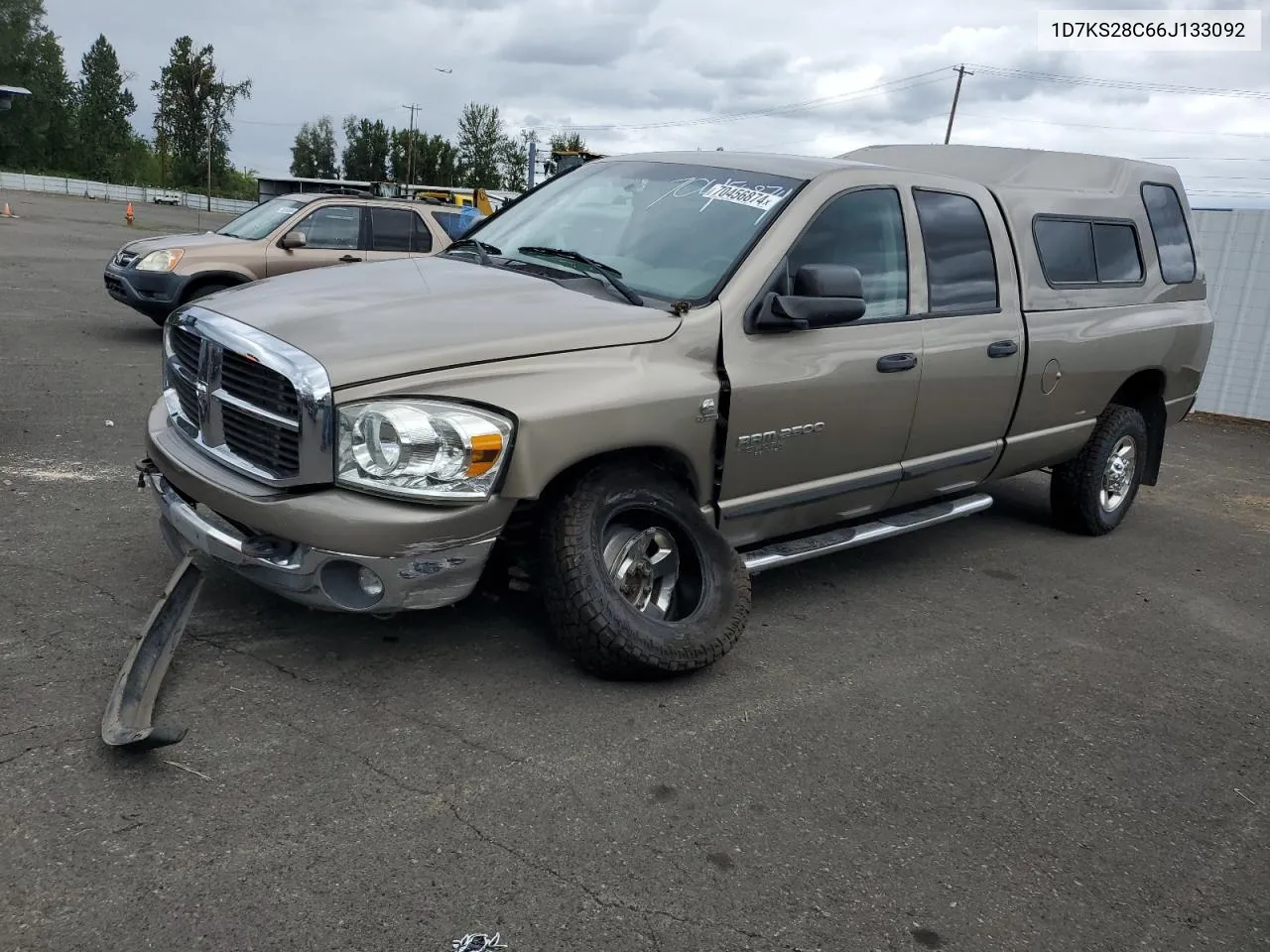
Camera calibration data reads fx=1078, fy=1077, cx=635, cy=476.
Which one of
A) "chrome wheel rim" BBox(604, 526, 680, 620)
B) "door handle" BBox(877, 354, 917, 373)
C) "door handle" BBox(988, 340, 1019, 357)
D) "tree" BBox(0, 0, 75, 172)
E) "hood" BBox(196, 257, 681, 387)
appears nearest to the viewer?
"hood" BBox(196, 257, 681, 387)

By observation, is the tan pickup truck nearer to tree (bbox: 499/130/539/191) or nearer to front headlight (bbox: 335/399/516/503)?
front headlight (bbox: 335/399/516/503)

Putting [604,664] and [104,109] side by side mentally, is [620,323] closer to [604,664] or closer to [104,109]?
[604,664]

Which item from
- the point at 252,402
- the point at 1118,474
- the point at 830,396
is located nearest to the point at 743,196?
the point at 830,396

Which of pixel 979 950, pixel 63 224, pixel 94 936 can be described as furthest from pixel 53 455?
pixel 63 224

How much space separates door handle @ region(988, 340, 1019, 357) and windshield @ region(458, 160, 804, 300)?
4.31 ft

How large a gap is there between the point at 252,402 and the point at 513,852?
1651mm

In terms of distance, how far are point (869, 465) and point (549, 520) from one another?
1.69 metres

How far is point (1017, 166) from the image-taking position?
5.79 meters

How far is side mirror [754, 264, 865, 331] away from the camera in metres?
4.01

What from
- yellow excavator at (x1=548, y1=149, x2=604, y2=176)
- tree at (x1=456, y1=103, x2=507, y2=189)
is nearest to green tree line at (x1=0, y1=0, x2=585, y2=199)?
tree at (x1=456, y1=103, x2=507, y2=189)

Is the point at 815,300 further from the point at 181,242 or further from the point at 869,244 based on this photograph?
the point at 181,242

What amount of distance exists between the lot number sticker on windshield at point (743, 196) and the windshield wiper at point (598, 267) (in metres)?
0.55

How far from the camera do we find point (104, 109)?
96.8 metres

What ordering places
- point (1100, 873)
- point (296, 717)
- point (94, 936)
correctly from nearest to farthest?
1. point (94, 936)
2. point (1100, 873)
3. point (296, 717)
